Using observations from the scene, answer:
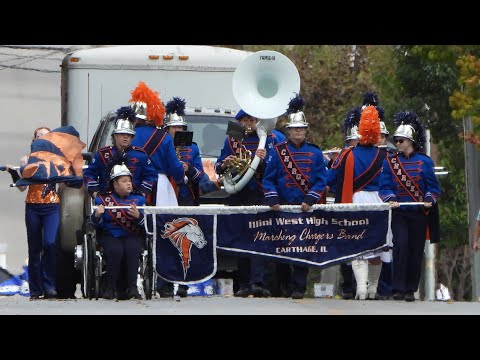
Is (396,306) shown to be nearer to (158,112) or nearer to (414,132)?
(414,132)

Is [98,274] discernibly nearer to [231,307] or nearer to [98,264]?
[98,264]

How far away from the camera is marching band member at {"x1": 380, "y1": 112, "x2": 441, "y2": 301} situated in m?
20.3

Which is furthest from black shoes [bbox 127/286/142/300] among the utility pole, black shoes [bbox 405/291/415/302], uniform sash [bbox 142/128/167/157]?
the utility pole

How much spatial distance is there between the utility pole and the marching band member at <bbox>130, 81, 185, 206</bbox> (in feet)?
46.2

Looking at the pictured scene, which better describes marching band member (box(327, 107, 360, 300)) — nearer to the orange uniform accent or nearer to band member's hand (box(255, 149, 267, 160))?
band member's hand (box(255, 149, 267, 160))

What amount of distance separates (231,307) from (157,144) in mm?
2949

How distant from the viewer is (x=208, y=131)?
23.0m

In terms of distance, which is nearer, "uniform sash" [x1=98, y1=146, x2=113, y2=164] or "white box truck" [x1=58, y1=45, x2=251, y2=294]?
"uniform sash" [x1=98, y1=146, x2=113, y2=164]

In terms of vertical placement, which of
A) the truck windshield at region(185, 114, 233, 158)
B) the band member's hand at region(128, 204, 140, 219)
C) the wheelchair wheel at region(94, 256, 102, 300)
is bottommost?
the wheelchair wheel at region(94, 256, 102, 300)

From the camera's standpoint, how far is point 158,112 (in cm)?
2102

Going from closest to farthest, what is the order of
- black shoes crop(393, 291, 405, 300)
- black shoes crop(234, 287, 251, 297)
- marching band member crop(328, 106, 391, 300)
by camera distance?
black shoes crop(393, 291, 405, 300)
black shoes crop(234, 287, 251, 297)
marching band member crop(328, 106, 391, 300)

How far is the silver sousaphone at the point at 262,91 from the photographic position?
2067 cm

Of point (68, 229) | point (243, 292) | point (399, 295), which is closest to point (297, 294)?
point (243, 292)

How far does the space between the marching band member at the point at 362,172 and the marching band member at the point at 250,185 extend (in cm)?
85
